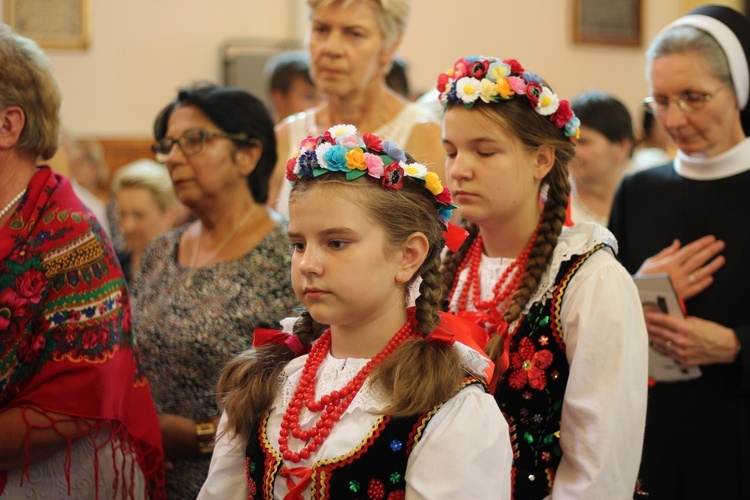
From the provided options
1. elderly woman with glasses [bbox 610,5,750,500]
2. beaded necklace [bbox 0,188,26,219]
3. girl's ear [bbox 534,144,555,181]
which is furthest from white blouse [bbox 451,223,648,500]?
beaded necklace [bbox 0,188,26,219]

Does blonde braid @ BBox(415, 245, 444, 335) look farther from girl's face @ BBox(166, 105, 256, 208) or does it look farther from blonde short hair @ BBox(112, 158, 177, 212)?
blonde short hair @ BBox(112, 158, 177, 212)

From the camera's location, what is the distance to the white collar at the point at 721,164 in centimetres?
285

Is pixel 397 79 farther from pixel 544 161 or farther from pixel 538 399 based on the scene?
pixel 538 399

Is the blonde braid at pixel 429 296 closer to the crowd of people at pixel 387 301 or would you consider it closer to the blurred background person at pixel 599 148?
the crowd of people at pixel 387 301

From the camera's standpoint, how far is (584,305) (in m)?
2.12

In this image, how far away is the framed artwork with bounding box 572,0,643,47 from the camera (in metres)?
8.91

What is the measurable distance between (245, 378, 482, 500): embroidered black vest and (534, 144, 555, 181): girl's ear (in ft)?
2.38

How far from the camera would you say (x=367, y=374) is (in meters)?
1.89

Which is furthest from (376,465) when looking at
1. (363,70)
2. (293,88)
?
(293,88)

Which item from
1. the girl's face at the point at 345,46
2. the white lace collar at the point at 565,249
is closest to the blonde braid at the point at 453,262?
the white lace collar at the point at 565,249

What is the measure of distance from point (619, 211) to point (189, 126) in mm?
1448

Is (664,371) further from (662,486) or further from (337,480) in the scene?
(337,480)

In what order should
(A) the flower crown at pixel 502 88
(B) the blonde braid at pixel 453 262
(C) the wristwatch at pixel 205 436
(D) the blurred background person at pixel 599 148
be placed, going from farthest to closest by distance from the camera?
(D) the blurred background person at pixel 599 148 → (C) the wristwatch at pixel 205 436 → (B) the blonde braid at pixel 453 262 → (A) the flower crown at pixel 502 88

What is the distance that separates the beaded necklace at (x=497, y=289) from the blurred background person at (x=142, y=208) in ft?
10.1
